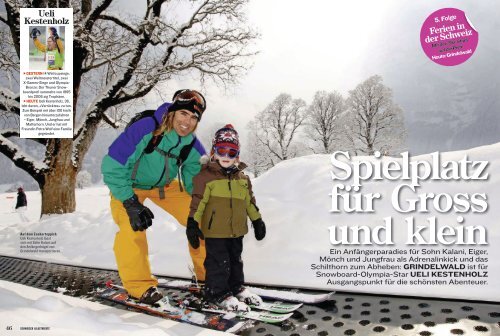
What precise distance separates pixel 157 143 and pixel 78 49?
3099mm

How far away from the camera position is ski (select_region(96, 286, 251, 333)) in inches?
83.1

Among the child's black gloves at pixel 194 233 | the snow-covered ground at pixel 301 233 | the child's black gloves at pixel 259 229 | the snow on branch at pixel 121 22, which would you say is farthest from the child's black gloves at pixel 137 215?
the snow on branch at pixel 121 22

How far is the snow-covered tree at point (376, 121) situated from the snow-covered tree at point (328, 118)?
0.65m

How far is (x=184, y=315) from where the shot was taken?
232cm

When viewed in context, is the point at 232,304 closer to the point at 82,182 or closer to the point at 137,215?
the point at 137,215

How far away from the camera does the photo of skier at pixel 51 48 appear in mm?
3174

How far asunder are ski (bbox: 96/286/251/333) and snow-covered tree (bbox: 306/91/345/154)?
60.2 feet

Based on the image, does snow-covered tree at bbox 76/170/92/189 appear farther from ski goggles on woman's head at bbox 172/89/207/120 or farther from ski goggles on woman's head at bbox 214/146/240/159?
ski goggles on woman's head at bbox 214/146/240/159

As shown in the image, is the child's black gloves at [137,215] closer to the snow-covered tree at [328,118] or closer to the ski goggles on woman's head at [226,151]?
the ski goggles on woman's head at [226,151]

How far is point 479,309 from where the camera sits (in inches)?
77.0

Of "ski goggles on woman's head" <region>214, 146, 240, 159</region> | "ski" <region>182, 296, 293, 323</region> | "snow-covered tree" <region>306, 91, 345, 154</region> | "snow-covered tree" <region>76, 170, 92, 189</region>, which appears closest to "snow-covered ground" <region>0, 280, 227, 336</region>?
"ski" <region>182, 296, 293, 323</region>

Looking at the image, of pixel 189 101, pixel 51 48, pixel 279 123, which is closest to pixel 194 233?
pixel 189 101

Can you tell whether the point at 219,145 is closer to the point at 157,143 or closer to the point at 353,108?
the point at 157,143

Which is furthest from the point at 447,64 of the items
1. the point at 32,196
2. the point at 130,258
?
the point at 32,196
